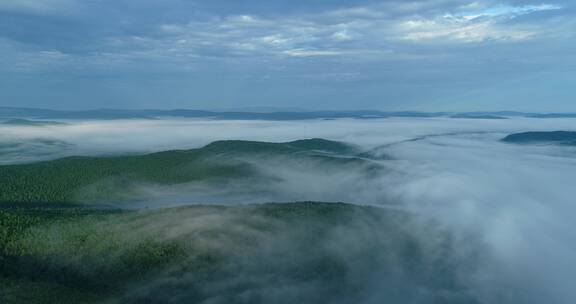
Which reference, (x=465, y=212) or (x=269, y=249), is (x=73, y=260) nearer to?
(x=269, y=249)

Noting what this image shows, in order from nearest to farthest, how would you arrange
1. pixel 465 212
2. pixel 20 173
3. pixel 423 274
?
pixel 423 274 < pixel 465 212 < pixel 20 173

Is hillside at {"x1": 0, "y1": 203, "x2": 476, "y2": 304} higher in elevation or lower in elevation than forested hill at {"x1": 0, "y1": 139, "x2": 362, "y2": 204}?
lower

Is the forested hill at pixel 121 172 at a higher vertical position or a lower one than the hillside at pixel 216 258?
higher

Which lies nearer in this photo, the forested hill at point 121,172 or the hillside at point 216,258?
the hillside at point 216,258

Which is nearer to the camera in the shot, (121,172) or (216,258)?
(216,258)

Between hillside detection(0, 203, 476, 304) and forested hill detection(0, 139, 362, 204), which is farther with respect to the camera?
forested hill detection(0, 139, 362, 204)

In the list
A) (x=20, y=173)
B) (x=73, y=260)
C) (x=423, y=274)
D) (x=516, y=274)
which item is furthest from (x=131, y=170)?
(x=516, y=274)

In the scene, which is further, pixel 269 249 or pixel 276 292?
pixel 269 249

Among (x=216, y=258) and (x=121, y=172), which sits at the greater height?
(x=121, y=172)
